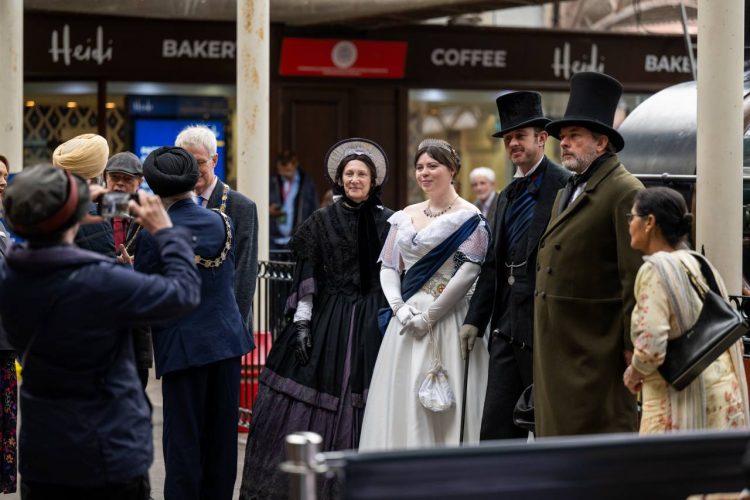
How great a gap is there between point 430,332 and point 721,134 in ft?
5.56

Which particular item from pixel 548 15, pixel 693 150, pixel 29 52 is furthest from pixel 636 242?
pixel 548 15

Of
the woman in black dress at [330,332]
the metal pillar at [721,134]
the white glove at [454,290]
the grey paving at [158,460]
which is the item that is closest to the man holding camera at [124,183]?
the woman in black dress at [330,332]

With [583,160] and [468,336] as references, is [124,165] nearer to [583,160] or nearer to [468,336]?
[468,336]

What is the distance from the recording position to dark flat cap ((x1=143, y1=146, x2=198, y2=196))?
19.0ft

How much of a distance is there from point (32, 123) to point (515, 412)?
11.3 meters

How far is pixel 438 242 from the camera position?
675cm

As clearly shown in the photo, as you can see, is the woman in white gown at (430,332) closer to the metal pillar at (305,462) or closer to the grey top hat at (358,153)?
the grey top hat at (358,153)

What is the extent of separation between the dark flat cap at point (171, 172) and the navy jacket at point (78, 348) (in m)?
1.59

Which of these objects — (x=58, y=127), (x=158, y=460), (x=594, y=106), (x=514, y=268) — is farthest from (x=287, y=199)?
(x=594, y=106)

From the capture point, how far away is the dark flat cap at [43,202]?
4.09 meters

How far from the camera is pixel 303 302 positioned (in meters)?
6.99

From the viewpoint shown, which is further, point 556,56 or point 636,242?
point 556,56

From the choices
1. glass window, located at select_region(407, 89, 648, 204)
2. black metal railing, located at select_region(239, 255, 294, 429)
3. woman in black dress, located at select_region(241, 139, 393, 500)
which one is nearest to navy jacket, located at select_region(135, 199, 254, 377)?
woman in black dress, located at select_region(241, 139, 393, 500)

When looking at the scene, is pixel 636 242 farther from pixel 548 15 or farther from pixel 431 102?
pixel 548 15
